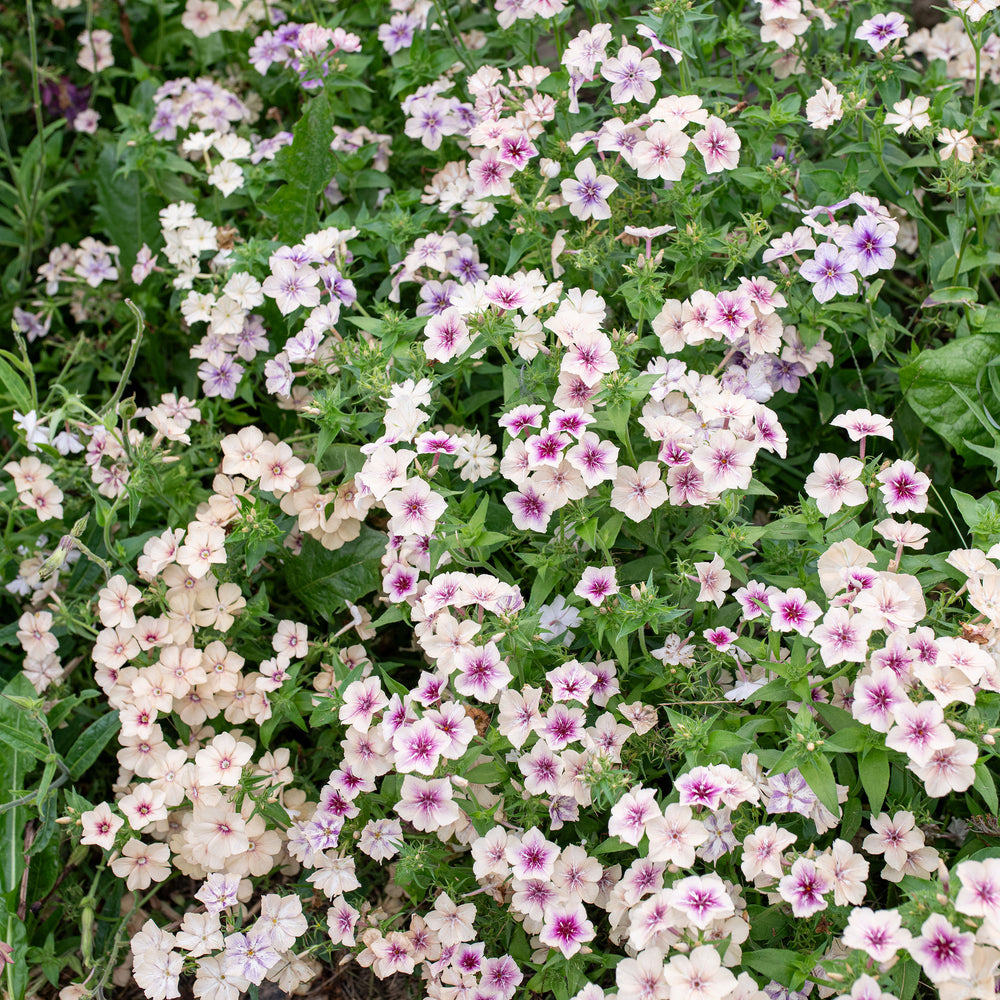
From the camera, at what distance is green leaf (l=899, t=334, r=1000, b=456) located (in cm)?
299

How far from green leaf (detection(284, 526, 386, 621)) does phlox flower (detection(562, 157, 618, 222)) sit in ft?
3.75

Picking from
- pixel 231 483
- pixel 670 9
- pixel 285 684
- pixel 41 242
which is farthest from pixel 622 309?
pixel 41 242

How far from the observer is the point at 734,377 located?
9.20 feet

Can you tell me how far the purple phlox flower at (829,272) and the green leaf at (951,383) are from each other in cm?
39

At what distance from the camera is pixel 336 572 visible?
3.07 metres

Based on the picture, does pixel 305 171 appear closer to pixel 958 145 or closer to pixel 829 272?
pixel 829 272

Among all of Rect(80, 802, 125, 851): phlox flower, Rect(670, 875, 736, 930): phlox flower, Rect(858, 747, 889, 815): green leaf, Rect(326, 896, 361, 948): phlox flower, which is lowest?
Rect(326, 896, 361, 948): phlox flower

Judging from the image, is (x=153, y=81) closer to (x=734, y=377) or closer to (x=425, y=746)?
(x=734, y=377)

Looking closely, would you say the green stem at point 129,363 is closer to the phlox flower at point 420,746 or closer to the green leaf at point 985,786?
the phlox flower at point 420,746

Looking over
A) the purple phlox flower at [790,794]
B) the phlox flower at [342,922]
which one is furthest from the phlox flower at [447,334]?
the phlox flower at [342,922]

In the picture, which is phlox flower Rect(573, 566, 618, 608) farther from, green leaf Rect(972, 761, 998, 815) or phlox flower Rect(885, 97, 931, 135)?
phlox flower Rect(885, 97, 931, 135)

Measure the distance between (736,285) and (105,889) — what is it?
266 centimetres

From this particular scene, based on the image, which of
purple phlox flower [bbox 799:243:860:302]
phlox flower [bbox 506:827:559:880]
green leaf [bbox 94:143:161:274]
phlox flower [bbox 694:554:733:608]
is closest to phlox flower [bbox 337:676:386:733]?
phlox flower [bbox 506:827:559:880]

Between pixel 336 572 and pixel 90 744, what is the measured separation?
885 mm
